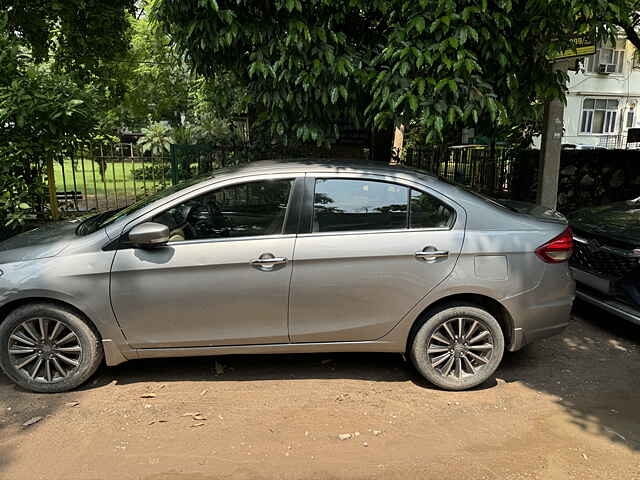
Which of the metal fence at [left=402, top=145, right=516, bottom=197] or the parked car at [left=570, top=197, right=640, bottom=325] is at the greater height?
the metal fence at [left=402, top=145, right=516, bottom=197]

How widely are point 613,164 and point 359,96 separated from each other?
767 cm

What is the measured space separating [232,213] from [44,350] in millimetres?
1636

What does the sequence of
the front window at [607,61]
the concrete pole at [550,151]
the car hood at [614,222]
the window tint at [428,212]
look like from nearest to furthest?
1. the window tint at [428,212]
2. the car hood at [614,222]
3. the concrete pole at [550,151]
4. the front window at [607,61]

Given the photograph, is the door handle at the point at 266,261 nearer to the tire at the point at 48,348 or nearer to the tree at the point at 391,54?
the tire at the point at 48,348

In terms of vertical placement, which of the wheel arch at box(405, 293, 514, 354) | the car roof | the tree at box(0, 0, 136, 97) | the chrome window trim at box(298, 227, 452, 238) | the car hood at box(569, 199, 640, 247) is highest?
the tree at box(0, 0, 136, 97)

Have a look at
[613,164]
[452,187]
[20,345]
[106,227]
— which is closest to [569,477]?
[452,187]

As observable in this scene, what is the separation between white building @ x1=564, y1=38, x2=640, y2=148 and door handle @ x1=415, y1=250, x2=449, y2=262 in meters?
27.2

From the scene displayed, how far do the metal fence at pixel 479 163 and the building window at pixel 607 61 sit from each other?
68.7 ft

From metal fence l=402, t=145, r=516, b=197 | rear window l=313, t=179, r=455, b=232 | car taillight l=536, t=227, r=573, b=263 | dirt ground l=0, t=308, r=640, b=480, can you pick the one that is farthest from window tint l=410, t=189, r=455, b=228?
metal fence l=402, t=145, r=516, b=197

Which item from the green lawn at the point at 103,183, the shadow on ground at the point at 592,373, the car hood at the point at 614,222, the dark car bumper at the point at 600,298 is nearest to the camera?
the shadow on ground at the point at 592,373

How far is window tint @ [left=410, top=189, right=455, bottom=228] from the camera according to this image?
3596 mm

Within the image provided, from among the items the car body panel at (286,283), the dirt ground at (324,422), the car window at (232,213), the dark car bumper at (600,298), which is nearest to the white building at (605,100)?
the dark car bumper at (600,298)

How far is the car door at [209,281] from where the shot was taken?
134 inches

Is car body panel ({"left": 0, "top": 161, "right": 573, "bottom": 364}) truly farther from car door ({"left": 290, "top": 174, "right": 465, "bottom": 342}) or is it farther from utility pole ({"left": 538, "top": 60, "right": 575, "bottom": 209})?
utility pole ({"left": 538, "top": 60, "right": 575, "bottom": 209})
